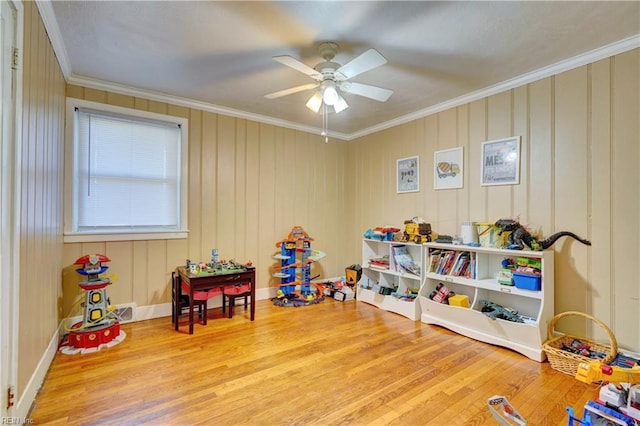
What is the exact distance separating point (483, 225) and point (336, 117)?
2.30 meters

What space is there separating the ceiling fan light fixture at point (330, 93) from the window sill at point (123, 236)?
2295mm

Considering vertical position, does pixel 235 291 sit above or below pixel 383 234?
below

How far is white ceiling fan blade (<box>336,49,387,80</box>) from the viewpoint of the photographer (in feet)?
6.48

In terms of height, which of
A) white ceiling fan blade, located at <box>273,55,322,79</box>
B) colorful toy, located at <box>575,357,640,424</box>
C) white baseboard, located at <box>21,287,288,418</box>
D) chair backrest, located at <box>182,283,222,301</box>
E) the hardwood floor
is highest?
white ceiling fan blade, located at <box>273,55,322,79</box>

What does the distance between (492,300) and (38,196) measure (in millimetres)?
3944

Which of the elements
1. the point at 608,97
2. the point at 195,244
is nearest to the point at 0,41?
the point at 195,244

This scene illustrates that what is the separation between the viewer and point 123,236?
3182mm

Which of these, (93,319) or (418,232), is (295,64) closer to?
(418,232)

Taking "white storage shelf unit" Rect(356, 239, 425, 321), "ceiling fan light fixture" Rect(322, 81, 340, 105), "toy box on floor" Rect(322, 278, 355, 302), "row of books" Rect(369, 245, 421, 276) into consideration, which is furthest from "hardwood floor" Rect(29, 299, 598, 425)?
"ceiling fan light fixture" Rect(322, 81, 340, 105)

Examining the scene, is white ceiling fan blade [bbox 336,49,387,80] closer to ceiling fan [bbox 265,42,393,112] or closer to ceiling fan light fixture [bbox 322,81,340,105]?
ceiling fan [bbox 265,42,393,112]

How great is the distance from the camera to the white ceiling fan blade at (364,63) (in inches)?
77.7

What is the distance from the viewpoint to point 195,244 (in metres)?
3.64

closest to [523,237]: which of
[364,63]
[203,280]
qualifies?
[364,63]

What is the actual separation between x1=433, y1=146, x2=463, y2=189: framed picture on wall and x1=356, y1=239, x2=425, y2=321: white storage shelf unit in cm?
81
